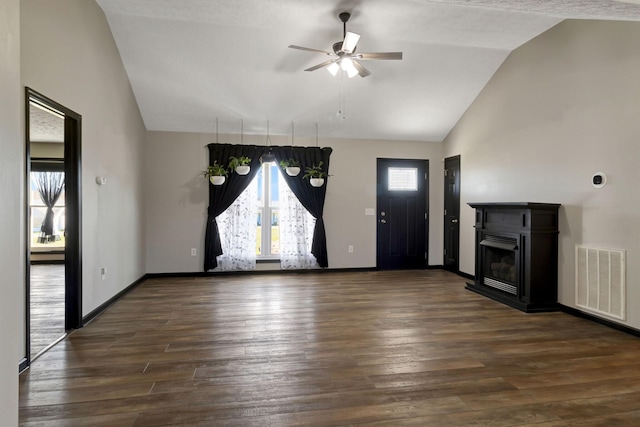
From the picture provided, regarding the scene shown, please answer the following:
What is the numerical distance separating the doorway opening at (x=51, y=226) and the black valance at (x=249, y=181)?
6.85 ft

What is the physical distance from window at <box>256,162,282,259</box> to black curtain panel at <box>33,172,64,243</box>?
16.7 feet

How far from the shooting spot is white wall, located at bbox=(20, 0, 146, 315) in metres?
2.79

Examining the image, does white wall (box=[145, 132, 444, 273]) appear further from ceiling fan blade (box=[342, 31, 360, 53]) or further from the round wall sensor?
the round wall sensor

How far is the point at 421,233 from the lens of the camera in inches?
258

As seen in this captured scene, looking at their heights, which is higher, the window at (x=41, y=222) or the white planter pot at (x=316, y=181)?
the white planter pot at (x=316, y=181)

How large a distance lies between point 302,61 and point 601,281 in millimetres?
4424

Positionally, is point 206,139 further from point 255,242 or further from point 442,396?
point 442,396

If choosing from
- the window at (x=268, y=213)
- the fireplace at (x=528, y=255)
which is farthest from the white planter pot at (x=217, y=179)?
the fireplace at (x=528, y=255)

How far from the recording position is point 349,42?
3473 millimetres

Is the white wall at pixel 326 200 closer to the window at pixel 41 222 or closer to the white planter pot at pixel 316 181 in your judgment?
the white planter pot at pixel 316 181

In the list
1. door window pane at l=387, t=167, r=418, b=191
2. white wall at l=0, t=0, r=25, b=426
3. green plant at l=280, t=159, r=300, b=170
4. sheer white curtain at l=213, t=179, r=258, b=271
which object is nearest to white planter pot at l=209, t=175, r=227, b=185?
sheer white curtain at l=213, t=179, r=258, b=271

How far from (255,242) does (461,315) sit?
367 cm

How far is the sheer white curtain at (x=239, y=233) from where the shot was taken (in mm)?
5930

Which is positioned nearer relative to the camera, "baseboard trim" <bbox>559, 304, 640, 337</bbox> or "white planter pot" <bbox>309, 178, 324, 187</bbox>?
"baseboard trim" <bbox>559, 304, 640, 337</bbox>
